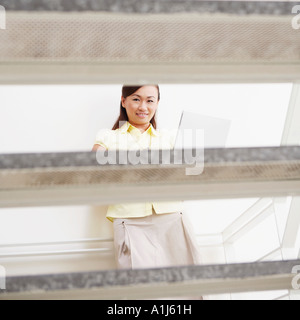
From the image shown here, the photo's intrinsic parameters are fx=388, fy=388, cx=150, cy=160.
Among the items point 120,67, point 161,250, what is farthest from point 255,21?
point 161,250

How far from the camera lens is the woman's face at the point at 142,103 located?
2068 millimetres

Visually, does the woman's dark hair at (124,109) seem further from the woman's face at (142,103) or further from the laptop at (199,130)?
the laptop at (199,130)

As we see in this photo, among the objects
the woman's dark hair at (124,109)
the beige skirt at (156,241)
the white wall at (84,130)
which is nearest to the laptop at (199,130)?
the white wall at (84,130)

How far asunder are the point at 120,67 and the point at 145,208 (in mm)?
1374

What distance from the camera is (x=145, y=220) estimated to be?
1.90 metres

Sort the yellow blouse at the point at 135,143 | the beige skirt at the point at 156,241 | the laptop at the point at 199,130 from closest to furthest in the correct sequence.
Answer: the beige skirt at the point at 156,241 → the yellow blouse at the point at 135,143 → the laptop at the point at 199,130

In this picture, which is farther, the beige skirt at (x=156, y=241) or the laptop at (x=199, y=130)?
the laptop at (x=199, y=130)

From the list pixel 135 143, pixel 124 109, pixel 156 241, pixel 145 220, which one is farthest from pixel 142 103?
pixel 156 241

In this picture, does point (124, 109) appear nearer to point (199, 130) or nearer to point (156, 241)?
point (199, 130)

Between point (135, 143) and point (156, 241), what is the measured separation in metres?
0.49

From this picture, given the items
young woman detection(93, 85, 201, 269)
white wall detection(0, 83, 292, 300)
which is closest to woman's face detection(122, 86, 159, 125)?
young woman detection(93, 85, 201, 269)

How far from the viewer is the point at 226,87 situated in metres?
2.20

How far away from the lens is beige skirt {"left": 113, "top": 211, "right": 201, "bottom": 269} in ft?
5.82
